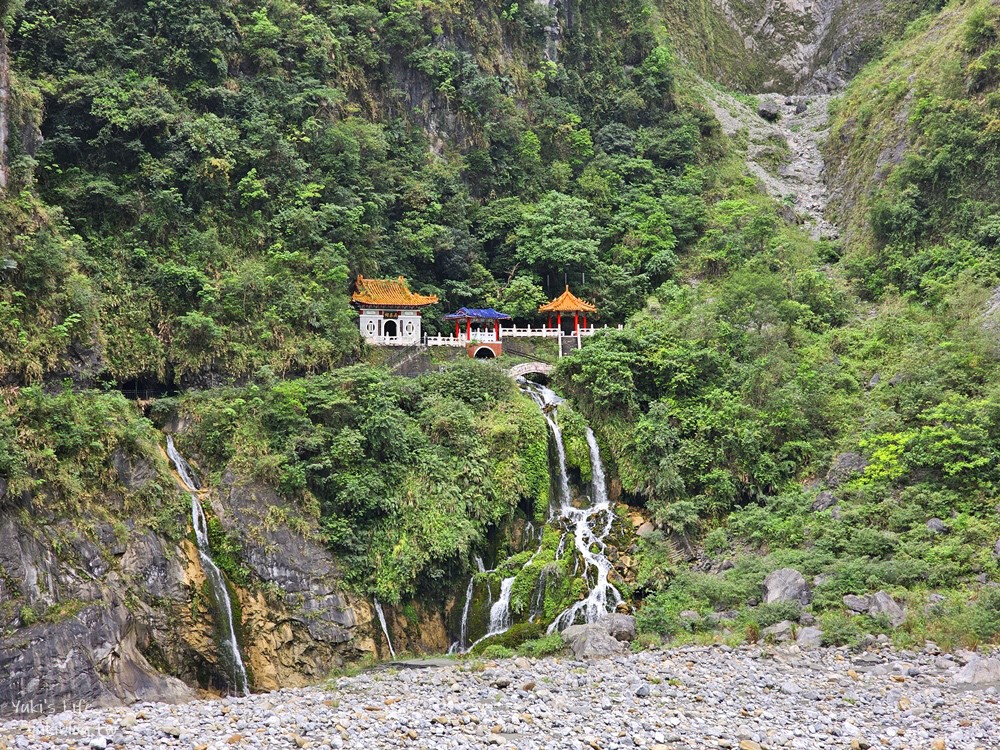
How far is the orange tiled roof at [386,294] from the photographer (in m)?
39.9

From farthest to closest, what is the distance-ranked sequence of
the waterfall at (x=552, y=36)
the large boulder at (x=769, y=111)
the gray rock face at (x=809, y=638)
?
the large boulder at (x=769, y=111) → the waterfall at (x=552, y=36) → the gray rock face at (x=809, y=638)

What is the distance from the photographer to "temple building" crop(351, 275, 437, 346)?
131ft

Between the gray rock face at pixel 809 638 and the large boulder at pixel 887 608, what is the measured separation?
1449mm

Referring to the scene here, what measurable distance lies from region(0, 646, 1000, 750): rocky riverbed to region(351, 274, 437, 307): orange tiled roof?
19193mm

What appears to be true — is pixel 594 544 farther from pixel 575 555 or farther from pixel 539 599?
pixel 539 599

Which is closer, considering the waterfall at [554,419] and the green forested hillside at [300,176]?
the green forested hillside at [300,176]

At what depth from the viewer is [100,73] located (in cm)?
3716

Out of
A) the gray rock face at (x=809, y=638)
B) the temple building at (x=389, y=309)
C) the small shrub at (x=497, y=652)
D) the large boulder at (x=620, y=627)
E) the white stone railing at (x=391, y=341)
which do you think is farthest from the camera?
the temple building at (x=389, y=309)

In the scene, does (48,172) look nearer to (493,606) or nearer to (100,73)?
(100,73)

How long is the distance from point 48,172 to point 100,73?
4615 mm

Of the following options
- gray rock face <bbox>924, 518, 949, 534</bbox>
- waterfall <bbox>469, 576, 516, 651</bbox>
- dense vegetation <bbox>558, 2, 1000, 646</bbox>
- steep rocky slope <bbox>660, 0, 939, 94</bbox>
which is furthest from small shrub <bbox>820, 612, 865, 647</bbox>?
steep rocky slope <bbox>660, 0, 939, 94</bbox>

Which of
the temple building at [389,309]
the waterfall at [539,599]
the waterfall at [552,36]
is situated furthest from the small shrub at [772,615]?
the waterfall at [552,36]

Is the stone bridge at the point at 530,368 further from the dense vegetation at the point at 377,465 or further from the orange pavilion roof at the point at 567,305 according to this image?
the dense vegetation at the point at 377,465

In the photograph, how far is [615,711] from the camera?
61.3 ft
